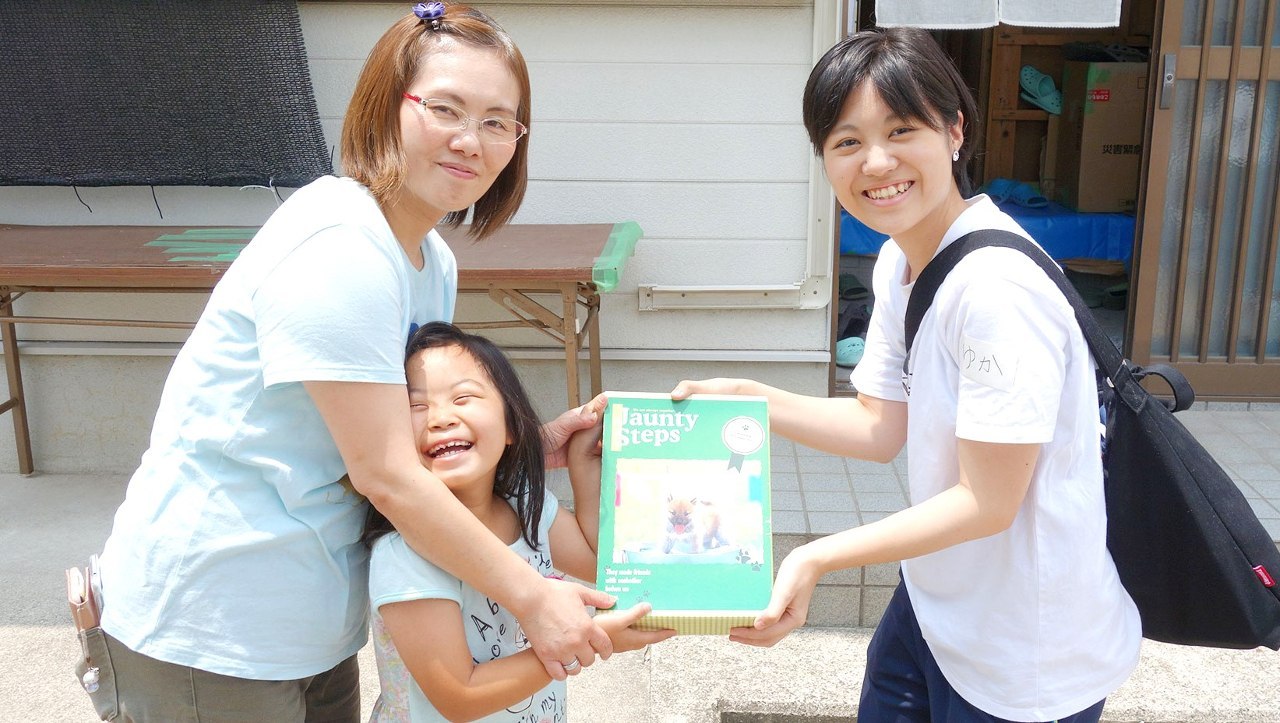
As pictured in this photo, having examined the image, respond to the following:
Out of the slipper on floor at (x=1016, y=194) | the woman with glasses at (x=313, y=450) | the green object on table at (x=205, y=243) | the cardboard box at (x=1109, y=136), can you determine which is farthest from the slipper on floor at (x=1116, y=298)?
the woman with glasses at (x=313, y=450)

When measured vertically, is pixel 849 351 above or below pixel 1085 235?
below

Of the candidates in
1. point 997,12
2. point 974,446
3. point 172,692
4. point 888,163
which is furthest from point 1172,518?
Answer: point 997,12

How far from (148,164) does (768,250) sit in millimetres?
2596

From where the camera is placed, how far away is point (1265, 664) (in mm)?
3049

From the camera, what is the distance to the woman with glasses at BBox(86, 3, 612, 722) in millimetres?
1333

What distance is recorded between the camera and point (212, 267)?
11.6 ft

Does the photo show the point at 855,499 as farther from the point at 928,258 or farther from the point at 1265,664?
the point at 928,258

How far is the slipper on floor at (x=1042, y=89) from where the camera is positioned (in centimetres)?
755

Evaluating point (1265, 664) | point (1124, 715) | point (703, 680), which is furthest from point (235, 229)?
point (1265, 664)

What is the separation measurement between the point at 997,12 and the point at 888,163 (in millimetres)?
2884

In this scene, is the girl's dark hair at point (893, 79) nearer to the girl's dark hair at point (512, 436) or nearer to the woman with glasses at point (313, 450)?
the woman with glasses at point (313, 450)

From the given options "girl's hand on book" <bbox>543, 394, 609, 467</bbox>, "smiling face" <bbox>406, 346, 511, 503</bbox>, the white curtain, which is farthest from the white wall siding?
"smiling face" <bbox>406, 346, 511, 503</bbox>

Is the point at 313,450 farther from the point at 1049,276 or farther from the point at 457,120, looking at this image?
the point at 1049,276

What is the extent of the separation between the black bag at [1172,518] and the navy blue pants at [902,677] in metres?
0.36
